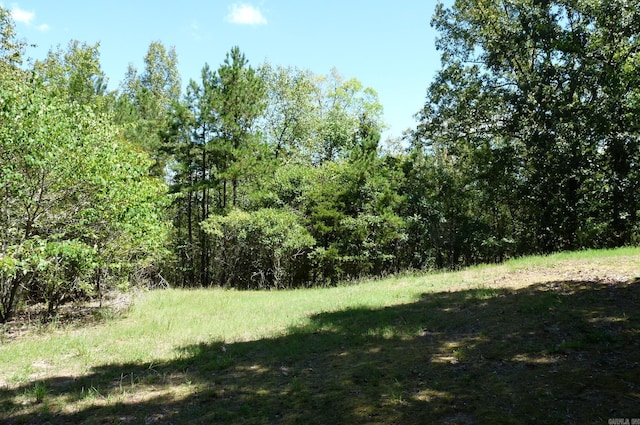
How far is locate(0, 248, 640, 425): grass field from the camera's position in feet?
14.7

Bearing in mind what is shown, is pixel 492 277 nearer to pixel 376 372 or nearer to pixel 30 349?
pixel 376 372

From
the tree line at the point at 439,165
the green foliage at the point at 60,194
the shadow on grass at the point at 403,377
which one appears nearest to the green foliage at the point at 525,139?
the tree line at the point at 439,165

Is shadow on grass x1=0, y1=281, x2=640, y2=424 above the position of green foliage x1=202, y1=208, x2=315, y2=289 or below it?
below

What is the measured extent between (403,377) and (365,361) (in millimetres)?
906

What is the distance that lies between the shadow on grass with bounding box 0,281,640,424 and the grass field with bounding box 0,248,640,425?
0.08 feet

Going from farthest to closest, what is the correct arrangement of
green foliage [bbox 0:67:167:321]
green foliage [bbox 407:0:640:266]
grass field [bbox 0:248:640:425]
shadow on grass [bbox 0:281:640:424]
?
green foliage [bbox 407:0:640:266] → green foliage [bbox 0:67:167:321] → grass field [bbox 0:248:640:425] → shadow on grass [bbox 0:281:640:424]

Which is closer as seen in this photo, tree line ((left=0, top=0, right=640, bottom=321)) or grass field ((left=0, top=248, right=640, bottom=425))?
grass field ((left=0, top=248, right=640, bottom=425))

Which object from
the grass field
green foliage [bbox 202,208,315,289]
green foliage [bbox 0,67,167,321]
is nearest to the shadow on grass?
the grass field

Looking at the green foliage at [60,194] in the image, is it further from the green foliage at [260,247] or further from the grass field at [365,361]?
the green foliage at [260,247]

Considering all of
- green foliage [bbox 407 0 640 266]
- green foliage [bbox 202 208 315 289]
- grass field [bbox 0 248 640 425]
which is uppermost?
green foliage [bbox 407 0 640 266]

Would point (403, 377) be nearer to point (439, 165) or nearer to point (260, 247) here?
point (260, 247)

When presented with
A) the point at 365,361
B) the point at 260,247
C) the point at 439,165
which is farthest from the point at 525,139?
the point at 365,361

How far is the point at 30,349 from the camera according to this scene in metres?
7.91

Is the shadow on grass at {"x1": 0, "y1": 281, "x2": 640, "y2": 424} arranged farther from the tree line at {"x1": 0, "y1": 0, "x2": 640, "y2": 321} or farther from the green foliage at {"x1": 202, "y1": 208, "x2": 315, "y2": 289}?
the green foliage at {"x1": 202, "y1": 208, "x2": 315, "y2": 289}
